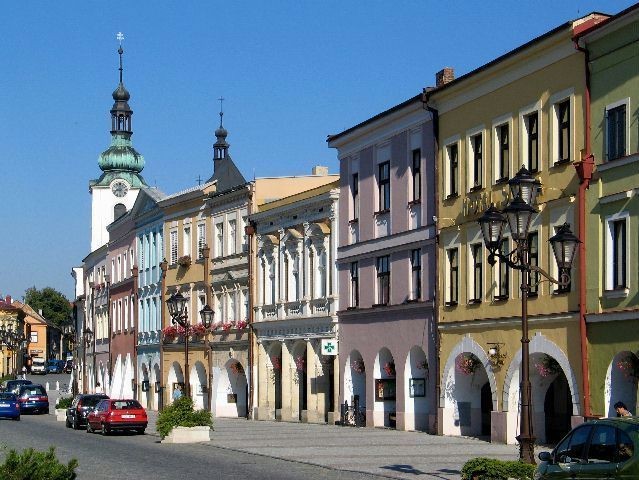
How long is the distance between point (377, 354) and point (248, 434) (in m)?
5.31

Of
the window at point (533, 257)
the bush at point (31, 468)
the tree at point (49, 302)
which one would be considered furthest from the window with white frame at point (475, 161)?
the tree at point (49, 302)

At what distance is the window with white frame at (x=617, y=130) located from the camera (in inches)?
1227

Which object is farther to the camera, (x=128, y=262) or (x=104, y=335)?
(x=104, y=335)

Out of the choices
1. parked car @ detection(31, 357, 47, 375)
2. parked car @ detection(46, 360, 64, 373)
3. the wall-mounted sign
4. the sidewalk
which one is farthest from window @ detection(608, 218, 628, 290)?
parked car @ detection(46, 360, 64, 373)

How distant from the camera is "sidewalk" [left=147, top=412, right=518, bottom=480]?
28828 millimetres

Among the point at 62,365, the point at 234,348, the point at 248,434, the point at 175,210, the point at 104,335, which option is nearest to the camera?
the point at 248,434

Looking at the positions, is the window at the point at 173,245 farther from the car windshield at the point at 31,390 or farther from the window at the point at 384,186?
the window at the point at 384,186

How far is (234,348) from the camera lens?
197ft

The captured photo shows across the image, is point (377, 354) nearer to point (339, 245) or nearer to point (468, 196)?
point (339, 245)

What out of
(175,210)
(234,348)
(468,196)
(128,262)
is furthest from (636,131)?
(128,262)

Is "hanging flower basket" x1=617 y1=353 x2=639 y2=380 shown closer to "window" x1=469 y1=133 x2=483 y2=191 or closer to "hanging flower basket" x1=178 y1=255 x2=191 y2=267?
"window" x1=469 y1=133 x2=483 y2=191

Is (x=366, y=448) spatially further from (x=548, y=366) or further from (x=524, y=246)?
(x=524, y=246)

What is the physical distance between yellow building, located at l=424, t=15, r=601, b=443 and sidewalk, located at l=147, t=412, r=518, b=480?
2004 mm

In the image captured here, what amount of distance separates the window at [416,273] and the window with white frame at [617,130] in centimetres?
1183
